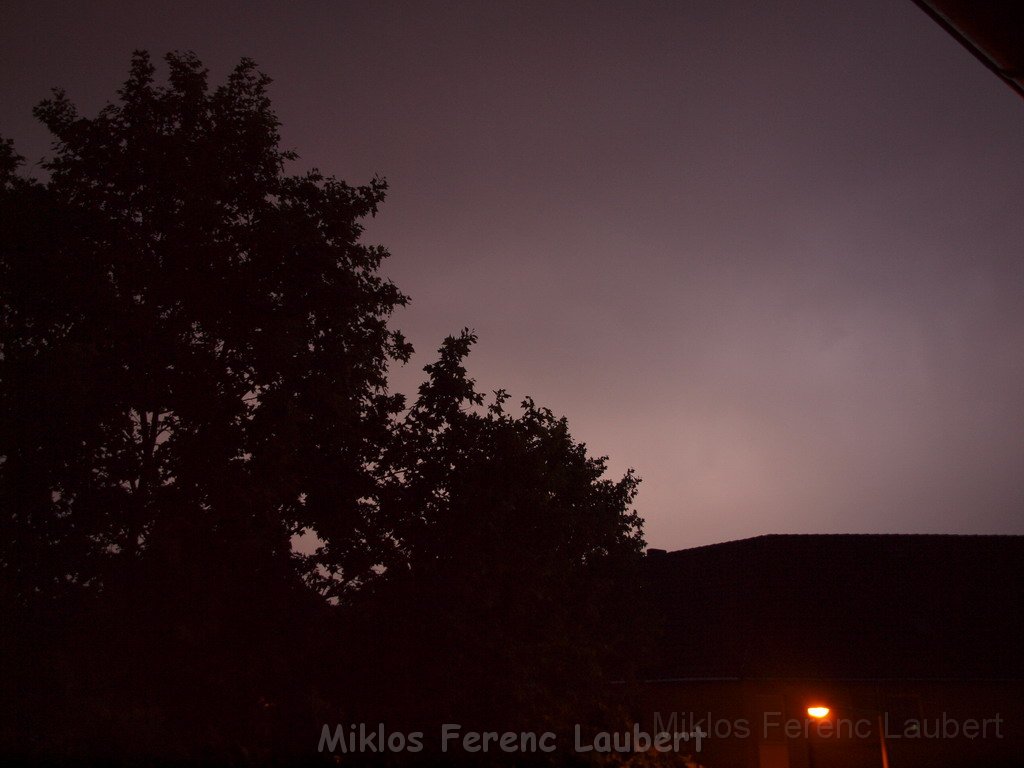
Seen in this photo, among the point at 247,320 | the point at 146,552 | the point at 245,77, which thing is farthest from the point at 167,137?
the point at 146,552

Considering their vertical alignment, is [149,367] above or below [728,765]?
above

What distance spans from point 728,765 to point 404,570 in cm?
1697

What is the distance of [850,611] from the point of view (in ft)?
98.6

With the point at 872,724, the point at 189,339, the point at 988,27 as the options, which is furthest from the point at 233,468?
the point at 872,724

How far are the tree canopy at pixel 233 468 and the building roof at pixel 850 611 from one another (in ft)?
37.1

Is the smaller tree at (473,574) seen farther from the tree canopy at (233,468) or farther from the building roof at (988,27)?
the building roof at (988,27)

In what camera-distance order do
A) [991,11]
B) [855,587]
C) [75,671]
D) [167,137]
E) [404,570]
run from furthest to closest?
1. [855,587]
2. [167,137]
3. [404,570]
4. [75,671]
5. [991,11]

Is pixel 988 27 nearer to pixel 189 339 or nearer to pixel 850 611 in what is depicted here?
pixel 189 339

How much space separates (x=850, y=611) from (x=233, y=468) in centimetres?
2299

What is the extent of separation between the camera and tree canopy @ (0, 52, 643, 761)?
16.1 metres

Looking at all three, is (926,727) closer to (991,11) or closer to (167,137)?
(167,137)

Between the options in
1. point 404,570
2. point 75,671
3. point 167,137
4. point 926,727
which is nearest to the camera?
point 75,671

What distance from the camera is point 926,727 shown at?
86.2ft

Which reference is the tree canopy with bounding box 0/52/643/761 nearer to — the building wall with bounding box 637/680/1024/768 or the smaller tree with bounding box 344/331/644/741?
the smaller tree with bounding box 344/331/644/741
